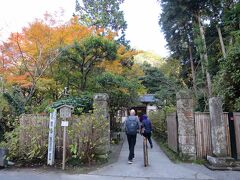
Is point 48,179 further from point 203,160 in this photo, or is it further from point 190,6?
point 190,6

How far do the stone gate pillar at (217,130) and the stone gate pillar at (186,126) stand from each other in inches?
25.3

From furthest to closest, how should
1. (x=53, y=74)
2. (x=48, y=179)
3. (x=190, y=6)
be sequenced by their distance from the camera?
(x=190, y=6), (x=53, y=74), (x=48, y=179)

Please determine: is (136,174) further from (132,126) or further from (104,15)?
(104,15)

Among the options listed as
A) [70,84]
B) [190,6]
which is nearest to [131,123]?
[70,84]

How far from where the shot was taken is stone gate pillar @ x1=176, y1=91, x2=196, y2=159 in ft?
22.5

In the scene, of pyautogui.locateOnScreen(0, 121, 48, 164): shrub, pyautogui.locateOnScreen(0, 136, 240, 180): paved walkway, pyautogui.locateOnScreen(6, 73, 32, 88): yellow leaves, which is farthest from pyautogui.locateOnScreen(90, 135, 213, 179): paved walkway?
pyautogui.locateOnScreen(6, 73, 32, 88): yellow leaves

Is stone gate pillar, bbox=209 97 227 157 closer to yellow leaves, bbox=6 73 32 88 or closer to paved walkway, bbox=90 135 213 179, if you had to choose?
paved walkway, bbox=90 135 213 179

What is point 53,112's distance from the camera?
6.44 meters

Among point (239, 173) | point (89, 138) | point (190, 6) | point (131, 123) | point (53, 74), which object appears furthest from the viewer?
point (190, 6)

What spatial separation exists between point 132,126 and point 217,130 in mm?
2664

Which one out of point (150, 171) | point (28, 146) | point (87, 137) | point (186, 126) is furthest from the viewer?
point (186, 126)

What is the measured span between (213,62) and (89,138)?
9.20 m

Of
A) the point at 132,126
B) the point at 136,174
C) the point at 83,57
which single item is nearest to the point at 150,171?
the point at 136,174

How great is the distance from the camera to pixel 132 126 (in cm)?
665
